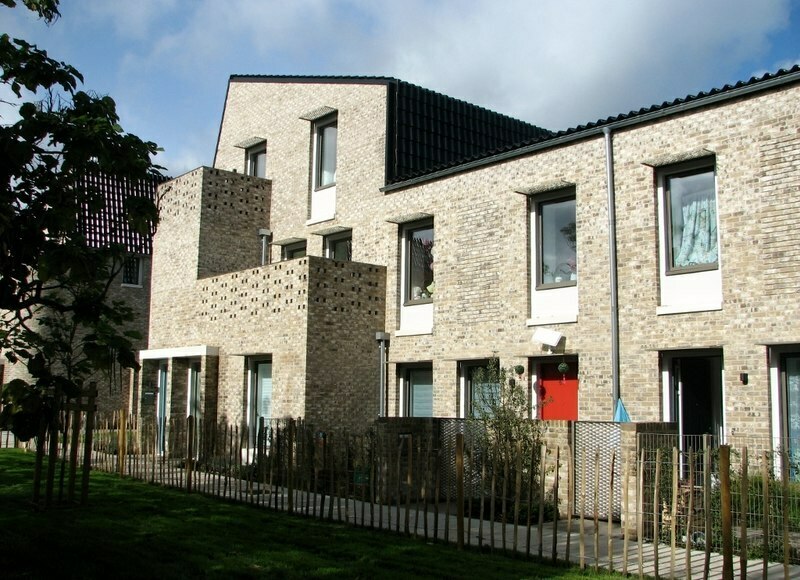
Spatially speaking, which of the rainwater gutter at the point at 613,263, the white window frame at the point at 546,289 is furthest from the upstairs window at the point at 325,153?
the rainwater gutter at the point at 613,263

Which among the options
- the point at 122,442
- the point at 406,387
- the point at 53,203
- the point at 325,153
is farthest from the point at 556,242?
the point at 53,203

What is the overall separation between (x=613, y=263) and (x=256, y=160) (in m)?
13.8

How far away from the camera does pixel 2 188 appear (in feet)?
24.1

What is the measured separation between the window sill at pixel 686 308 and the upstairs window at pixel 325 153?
10.5 metres

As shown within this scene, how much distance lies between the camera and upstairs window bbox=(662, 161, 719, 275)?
14156 millimetres

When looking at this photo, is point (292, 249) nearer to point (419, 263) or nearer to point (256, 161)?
point (256, 161)

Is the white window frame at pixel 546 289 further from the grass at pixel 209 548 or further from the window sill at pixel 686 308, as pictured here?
the grass at pixel 209 548

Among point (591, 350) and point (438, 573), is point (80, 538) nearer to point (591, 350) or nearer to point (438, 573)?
point (438, 573)

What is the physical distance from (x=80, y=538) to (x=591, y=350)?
30.2 feet

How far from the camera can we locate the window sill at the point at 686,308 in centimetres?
1375

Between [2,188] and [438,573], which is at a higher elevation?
[2,188]

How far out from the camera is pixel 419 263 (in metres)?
19.6

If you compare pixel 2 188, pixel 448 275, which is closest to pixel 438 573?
pixel 2 188

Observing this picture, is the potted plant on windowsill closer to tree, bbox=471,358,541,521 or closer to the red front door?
the red front door
